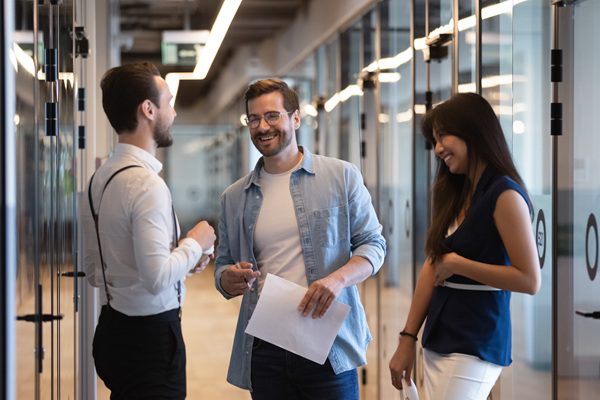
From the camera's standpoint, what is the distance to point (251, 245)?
2.89m

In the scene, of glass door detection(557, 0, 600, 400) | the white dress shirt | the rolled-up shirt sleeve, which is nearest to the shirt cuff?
the white dress shirt

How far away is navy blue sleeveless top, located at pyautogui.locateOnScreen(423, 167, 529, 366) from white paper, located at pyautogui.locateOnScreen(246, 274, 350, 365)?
0.31 meters

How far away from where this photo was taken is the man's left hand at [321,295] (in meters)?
2.65

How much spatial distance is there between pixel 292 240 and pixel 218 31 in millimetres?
3738

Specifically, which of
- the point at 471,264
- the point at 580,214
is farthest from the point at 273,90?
the point at 580,214

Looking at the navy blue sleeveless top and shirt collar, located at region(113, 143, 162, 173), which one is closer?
the navy blue sleeveless top

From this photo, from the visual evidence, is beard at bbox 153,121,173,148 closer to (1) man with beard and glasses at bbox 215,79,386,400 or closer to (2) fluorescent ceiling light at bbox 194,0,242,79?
(1) man with beard and glasses at bbox 215,79,386,400

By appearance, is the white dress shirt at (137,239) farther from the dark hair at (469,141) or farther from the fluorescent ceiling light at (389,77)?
the fluorescent ceiling light at (389,77)

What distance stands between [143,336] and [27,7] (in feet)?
3.54

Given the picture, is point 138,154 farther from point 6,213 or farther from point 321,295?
point 6,213

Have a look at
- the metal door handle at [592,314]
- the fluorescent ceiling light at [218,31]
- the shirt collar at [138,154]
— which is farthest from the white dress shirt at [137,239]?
the fluorescent ceiling light at [218,31]

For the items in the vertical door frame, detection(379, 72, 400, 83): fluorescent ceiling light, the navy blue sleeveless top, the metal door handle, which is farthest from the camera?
detection(379, 72, 400, 83): fluorescent ceiling light

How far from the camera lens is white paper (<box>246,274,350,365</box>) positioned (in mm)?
2693

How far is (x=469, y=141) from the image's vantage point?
2568 mm
